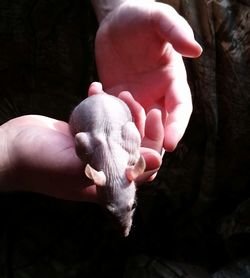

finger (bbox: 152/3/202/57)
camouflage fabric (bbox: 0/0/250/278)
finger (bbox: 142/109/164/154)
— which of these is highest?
finger (bbox: 152/3/202/57)

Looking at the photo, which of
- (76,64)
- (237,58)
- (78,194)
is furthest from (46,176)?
(237,58)

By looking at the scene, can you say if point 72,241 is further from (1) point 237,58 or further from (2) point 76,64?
(1) point 237,58

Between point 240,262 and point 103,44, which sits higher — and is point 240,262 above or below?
below

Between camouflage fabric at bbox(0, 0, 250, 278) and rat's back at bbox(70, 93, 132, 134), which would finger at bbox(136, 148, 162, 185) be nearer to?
rat's back at bbox(70, 93, 132, 134)

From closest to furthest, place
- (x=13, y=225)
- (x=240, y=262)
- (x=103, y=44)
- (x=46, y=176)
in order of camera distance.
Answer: (x=46, y=176) → (x=103, y=44) → (x=240, y=262) → (x=13, y=225)

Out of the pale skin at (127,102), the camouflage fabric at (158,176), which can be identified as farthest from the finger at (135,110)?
the camouflage fabric at (158,176)

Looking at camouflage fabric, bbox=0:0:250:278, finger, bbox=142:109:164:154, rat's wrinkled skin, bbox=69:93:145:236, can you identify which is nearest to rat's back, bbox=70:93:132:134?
rat's wrinkled skin, bbox=69:93:145:236
